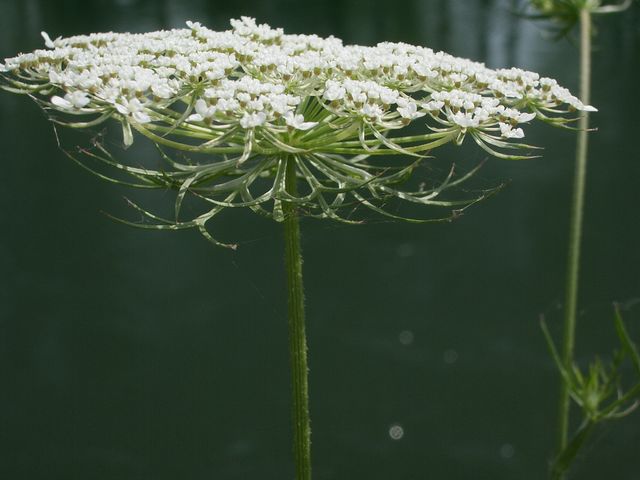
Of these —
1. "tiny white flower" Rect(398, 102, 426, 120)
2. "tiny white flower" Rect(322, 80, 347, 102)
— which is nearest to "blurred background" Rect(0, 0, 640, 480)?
"tiny white flower" Rect(398, 102, 426, 120)

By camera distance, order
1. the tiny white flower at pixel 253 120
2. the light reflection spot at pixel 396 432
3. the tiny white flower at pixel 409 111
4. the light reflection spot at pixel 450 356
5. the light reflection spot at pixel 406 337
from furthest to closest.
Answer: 1. the light reflection spot at pixel 406 337
2. the light reflection spot at pixel 450 356
3. the light reflection spot at pixel 396 432
4. the tiny white flower at pixel 409 111
5. the tiny white flower at pixel 253 120

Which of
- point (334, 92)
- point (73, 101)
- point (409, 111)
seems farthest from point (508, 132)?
point (73, 101)

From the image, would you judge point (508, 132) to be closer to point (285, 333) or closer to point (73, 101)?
point (73, 101)

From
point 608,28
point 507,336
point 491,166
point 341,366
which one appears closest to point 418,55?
→ point 341,366

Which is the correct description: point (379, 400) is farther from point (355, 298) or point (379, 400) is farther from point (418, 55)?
point (418, 55)

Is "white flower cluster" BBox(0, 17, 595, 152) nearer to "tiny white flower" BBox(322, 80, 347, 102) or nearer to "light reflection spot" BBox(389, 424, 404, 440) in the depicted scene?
"tiny white flower" BBox(322, 80, 347, 102)

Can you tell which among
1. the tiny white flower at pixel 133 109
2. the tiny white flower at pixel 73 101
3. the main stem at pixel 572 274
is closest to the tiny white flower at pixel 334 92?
the tiny white flower at pixel 133 109

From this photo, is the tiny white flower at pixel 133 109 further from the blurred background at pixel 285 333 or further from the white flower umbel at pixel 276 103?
the blurred background at pixel 285 333
